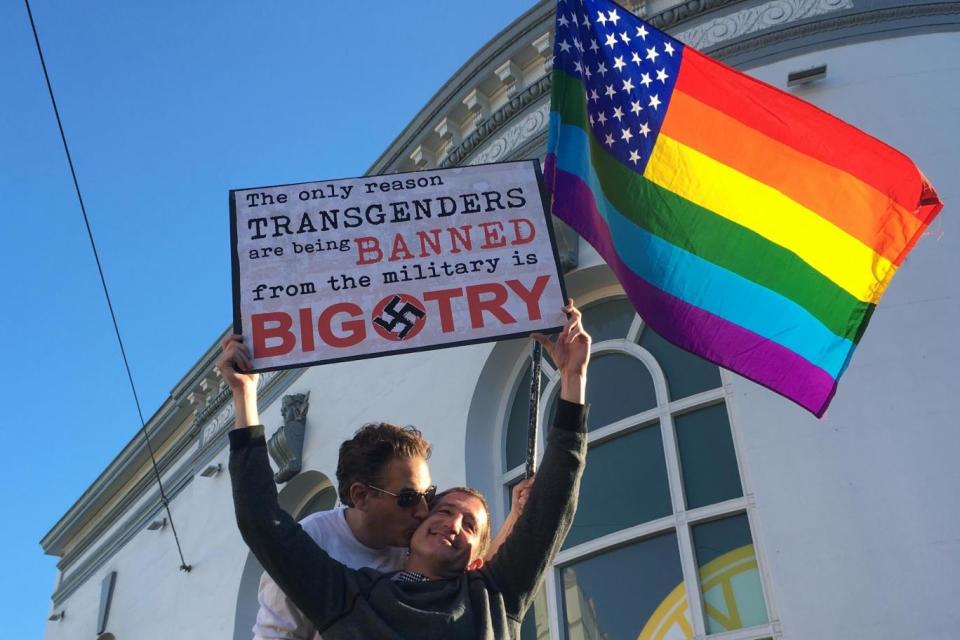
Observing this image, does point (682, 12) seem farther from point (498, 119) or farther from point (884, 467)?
point (884, 467)

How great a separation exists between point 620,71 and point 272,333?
2969 mm

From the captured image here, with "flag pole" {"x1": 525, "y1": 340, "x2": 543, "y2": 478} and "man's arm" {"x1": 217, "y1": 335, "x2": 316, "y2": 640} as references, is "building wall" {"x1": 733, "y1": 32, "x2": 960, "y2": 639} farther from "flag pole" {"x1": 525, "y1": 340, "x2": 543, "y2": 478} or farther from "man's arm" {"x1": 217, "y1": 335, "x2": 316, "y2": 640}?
"man's arm" {"x1": 217, "y1": 335, "x2": 316, "y2": 640}

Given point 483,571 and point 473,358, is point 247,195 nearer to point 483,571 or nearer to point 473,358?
point 483,571

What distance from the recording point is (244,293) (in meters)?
3.95

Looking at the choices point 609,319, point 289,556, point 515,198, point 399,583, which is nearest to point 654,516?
point 609,319

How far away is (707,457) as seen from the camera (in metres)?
7.54

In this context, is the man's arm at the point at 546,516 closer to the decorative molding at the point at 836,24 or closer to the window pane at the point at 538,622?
the window pane at the point at 538,622

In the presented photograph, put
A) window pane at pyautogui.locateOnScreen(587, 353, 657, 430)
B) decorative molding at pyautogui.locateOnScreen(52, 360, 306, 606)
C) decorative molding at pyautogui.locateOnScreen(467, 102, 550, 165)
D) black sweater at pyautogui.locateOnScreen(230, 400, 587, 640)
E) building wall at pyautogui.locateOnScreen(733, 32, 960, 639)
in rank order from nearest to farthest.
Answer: black sweater at pyautogui.locateOnScreen(230, 400, 587, 640) < building wall at pyautogui.locateOnScreen(733, 32, 960, 639) < window pane at pyautogui.locateOnScreen(587, 353, 657, 430) < decorative molding at pyautogui.locateOnScreen(467, 102, 550, 165) < decorative molding at pyautogui.locateOnScreen(52, 360, 306, 606)

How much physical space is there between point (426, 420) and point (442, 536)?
269 inches

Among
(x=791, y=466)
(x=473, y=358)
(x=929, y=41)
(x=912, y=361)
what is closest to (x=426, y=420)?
(x=473, y=358)

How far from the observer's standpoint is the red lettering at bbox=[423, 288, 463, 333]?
3961 millimetres

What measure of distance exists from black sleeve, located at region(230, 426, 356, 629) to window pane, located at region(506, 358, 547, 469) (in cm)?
623

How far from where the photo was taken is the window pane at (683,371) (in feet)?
26.1

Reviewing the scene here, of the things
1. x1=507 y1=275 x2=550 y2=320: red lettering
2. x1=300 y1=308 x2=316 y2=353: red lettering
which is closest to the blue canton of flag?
x1=507 y1=275 x2=550 y2=320: red lettering
